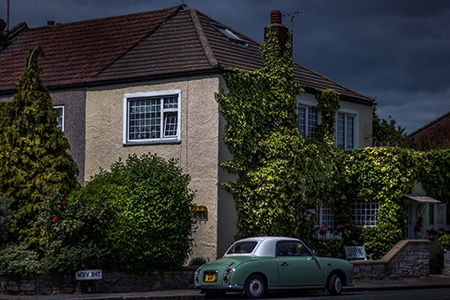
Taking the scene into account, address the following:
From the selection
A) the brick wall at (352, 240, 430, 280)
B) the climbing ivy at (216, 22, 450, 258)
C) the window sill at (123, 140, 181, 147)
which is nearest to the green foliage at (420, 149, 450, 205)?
the climbing ivy at (216, 22, 450, 258)

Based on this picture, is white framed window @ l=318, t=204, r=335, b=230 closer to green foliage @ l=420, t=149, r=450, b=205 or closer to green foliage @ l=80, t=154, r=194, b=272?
green foliage @ l=420, t=149, r=450, b=205

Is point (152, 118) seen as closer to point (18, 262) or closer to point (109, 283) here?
point (109, 283)

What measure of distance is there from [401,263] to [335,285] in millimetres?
7213

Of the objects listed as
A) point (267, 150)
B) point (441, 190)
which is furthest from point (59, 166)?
Answer: point (441, 190)

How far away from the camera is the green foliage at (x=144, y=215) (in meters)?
22.2

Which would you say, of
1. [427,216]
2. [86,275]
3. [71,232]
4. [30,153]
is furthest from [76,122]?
[427,216]

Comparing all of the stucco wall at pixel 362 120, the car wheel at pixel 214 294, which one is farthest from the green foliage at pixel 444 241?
the car wheel at pixel 214 294

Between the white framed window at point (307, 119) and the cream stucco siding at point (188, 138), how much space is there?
4.43 metres

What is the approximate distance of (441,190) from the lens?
33.0 metres

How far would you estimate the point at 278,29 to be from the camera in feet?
96.7

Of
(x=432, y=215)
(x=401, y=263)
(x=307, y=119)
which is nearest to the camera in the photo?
(x=401, y=263)

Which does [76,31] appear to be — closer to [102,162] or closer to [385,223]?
[102,162]

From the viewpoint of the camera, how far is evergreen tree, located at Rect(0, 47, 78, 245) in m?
23.4

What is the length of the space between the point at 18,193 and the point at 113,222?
124 inches
